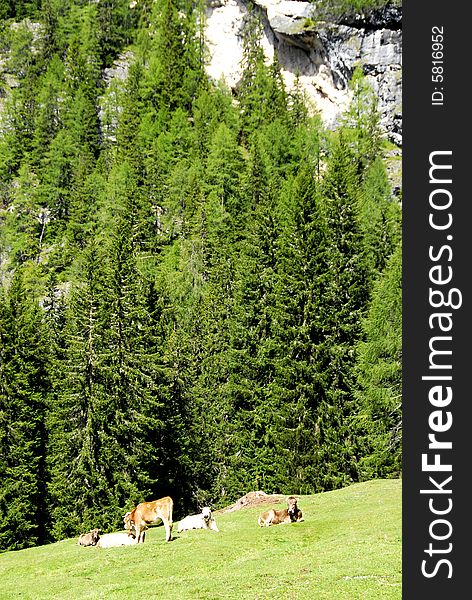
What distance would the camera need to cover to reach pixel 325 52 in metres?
108

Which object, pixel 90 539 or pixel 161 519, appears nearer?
pixel 161 519

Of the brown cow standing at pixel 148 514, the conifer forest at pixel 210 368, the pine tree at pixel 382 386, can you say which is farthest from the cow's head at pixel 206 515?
the pine tree at pixel 382 386

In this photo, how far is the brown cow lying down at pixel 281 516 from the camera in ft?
79.7

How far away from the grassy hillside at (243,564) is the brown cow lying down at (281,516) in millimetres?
352

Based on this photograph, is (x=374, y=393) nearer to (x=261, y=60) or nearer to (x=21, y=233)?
(x=21, y=233)

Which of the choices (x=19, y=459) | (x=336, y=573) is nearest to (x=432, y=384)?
(x=336, y=573)

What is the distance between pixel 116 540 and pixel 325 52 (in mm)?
98391

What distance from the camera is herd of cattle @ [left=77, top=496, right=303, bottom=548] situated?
76.5 feet

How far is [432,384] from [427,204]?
116 inches

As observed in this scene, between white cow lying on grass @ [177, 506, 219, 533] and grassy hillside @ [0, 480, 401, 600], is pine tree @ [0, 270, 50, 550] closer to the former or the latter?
grassy hillside @ [0, 480, 401, 600]

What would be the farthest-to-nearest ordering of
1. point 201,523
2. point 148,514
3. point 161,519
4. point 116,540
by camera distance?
point 201,523 → point 116,540 → point 161,519 → point 148,514

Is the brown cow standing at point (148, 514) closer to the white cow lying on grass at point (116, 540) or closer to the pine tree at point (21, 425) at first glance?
the white cow lying on grass at point (116, 540)

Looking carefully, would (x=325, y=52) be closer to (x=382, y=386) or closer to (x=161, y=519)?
(x=382, y=386)

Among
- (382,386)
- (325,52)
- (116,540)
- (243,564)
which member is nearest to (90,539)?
(116,540)
